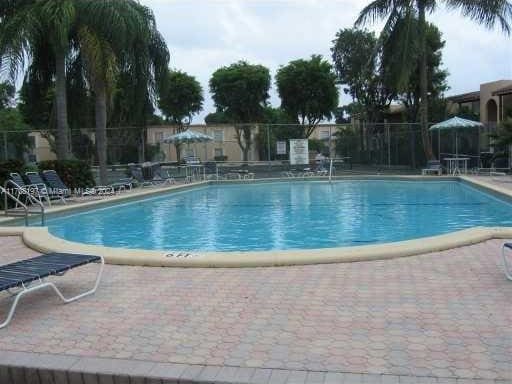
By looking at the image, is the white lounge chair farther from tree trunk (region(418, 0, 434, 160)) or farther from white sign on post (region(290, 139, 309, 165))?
white sign on post (region(290, 139, 309, 165))

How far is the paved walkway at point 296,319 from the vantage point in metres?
3.44

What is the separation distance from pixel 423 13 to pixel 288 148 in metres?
7.92

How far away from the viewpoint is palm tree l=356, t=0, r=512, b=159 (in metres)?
20.2

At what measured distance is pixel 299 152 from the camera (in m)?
24.1

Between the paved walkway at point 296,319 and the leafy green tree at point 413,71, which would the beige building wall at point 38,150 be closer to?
the leafy green tree at point 413,71

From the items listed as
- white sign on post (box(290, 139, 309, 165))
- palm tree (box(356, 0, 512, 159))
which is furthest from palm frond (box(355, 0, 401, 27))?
white sign on post (box(290, 139, 309, 165))

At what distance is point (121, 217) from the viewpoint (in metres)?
12.9

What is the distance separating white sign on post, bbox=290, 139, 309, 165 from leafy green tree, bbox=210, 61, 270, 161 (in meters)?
Answer: 11.3

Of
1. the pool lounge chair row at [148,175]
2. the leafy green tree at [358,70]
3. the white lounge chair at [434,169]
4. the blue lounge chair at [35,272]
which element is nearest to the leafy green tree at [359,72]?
the leafy green tree at [358,70]

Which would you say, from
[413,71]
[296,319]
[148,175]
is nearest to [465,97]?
[413,71]

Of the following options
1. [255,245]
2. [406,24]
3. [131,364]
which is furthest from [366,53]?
[131,364]

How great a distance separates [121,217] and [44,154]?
11.7m

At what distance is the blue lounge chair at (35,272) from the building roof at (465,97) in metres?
32.7

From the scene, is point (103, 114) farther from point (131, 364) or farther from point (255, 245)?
point (131, 364)
